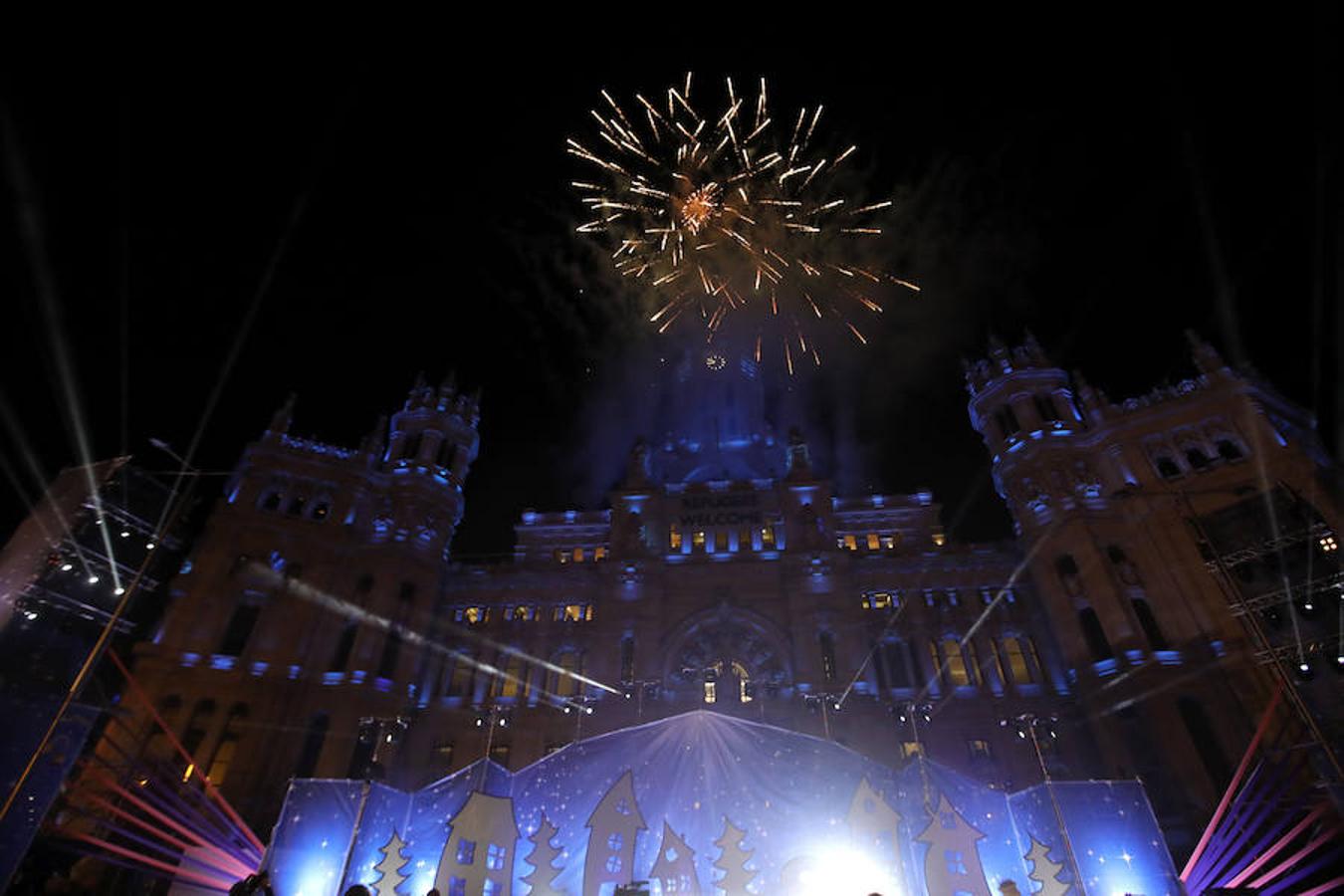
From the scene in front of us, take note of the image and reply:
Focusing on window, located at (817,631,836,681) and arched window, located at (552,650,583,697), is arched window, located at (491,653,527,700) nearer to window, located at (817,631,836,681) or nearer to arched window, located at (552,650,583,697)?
arched window, located at (552,650,583,697)

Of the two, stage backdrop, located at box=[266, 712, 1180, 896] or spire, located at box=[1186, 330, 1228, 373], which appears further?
spire, located at box=[1186, 330, 1228, 373]

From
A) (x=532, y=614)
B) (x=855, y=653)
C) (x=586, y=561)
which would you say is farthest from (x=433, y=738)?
(x=855, y=653)

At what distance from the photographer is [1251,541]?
2706 centimetres

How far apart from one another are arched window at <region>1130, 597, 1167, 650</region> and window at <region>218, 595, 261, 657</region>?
43609mm

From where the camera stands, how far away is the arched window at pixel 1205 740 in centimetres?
2678

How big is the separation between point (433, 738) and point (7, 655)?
60.3 feet

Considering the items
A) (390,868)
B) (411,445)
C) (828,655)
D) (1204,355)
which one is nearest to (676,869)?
(390,868)

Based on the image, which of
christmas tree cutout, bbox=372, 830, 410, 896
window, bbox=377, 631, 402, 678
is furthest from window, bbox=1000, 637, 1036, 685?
window, bbox=377, 631, 402, 678

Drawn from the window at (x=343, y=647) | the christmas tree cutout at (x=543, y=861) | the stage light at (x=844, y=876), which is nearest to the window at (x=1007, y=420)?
the stage light at (x=844, y=876)

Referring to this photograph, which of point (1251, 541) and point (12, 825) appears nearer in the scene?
point (12, 825)

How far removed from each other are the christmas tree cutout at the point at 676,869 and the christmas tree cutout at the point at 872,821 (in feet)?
14.1

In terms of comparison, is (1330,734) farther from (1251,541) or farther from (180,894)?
(180,894)

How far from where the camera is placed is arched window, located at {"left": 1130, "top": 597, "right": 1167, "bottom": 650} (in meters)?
30.5

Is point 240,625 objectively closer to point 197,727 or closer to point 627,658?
point 197,727
